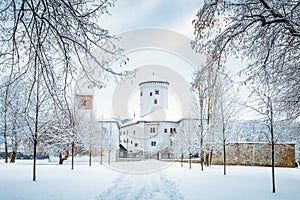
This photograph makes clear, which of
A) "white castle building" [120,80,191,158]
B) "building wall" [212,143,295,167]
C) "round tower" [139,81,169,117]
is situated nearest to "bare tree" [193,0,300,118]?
"building wall" [212,143,295,167]

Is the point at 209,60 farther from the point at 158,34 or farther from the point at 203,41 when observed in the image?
the point at 158,34

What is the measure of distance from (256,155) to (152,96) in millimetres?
43883

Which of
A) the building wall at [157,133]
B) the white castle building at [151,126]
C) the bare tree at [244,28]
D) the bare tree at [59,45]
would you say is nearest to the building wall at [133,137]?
the white castle building at [151,126]

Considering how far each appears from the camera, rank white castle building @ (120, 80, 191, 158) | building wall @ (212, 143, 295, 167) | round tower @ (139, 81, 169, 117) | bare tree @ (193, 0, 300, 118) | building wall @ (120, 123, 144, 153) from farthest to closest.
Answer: round tower @ (139, 81, 169, 117) < building wall @ (120, 123, 144, 153) < white castle building @ (120, 80, 191, 158) < building wall @ (212, 143, 295, 167) < bare tree @ (193, 0, 300, 118)

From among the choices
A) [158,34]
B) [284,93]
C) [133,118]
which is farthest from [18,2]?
[133,118]

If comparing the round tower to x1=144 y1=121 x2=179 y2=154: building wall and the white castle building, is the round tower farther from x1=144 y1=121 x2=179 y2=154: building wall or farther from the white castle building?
x1=144 y1=121 x2=179 y2=154: building wall

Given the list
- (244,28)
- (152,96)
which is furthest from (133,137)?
(244,28)

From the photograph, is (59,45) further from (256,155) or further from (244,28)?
(256,155)

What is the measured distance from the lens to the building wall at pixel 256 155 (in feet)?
81.1

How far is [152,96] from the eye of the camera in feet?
223

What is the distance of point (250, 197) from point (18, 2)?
25.3ft

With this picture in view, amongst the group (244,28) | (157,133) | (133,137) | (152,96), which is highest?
(152,96)

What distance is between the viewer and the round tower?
67.4m

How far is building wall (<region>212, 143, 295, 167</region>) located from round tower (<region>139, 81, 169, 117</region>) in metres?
41.2
